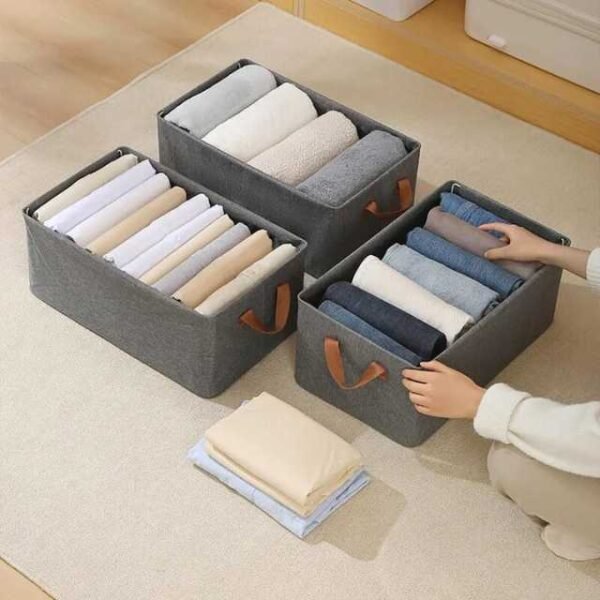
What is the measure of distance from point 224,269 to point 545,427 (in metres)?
0.69

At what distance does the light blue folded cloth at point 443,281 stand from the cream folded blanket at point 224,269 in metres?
0.23

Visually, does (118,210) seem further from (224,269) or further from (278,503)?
A: (278,503)

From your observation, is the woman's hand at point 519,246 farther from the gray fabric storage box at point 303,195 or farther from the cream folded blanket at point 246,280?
the cream folded blanket at point 246,280

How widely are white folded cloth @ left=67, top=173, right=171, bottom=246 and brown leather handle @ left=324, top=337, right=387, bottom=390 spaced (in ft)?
1.62

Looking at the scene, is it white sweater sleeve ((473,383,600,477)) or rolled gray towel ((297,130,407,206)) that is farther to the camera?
rolled gray towel ((297,130,407,206))

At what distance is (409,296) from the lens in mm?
2562

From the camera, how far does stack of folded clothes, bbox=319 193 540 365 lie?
2498 millimetres

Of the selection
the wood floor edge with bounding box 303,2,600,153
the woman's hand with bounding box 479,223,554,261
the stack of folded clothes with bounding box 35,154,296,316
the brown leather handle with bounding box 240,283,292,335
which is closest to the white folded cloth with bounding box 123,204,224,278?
the stack of folded clothes with bounding box 35,154,296,316

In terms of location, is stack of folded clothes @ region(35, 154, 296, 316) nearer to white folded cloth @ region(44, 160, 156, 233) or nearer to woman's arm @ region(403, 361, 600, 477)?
white folded cloth @ region(44, 160, 156, 233)

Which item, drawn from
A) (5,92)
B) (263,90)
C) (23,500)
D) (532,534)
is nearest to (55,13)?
(5,92)

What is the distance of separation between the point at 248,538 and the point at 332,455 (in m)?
0.19

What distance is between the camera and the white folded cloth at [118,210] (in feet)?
8.74

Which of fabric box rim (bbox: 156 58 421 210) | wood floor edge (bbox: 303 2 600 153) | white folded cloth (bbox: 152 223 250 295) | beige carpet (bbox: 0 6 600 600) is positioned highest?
fabric box rim (bbox: 156 58 421 210)

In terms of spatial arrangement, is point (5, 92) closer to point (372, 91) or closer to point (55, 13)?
point (55, 13)
